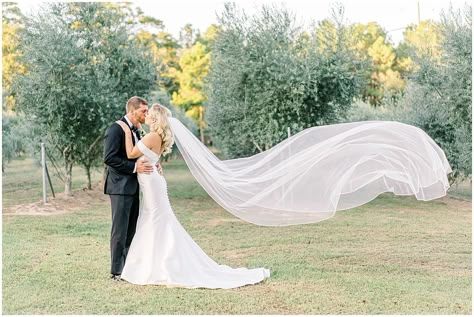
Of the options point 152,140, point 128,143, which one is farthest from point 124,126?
point 152,140

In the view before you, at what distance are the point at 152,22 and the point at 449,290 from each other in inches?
1998

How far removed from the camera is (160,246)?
7.61 m

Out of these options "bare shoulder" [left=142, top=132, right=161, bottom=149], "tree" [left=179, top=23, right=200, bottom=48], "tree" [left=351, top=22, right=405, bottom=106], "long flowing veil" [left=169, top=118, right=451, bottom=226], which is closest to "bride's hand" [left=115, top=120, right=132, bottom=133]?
"bare shoulder" [left=142, top=132, right=161, bottom=149]

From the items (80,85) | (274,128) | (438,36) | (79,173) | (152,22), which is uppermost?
(152,22)

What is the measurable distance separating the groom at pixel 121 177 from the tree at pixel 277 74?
8875 millimetres

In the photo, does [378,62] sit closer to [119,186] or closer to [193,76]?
[193,76]

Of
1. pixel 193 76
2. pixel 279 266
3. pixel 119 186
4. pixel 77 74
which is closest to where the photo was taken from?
pixel 119 186

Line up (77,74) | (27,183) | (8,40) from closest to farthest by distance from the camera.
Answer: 1. (77,74)
2. (27,183)
3. (8,40)

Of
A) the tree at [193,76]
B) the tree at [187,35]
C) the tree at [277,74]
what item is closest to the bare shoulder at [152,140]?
the tree at [277,74]

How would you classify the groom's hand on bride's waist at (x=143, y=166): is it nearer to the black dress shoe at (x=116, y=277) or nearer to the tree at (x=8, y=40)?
the black dress shoe at (x=116, y=277)

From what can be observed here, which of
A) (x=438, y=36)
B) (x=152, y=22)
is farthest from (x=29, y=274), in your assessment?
(x=152, y=22)

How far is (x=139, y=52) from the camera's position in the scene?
59.6 feet

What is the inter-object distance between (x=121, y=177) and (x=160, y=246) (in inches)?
38.3

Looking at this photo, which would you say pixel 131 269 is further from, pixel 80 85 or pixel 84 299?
pixel 80 85
